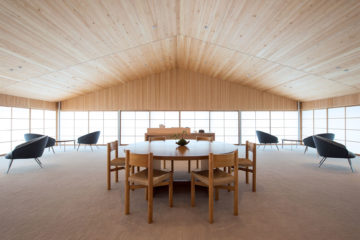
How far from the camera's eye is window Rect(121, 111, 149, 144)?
9.18 metres

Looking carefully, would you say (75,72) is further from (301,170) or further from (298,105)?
(298,105)

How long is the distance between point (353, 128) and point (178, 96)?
710cm

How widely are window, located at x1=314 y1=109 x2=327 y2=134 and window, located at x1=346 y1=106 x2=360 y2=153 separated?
3.21ft

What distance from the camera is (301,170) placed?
13.7 ft

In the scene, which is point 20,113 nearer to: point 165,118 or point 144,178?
point 165,118

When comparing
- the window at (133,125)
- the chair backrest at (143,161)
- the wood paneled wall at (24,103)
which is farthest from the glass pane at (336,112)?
the wood paneled wall at (24,103)

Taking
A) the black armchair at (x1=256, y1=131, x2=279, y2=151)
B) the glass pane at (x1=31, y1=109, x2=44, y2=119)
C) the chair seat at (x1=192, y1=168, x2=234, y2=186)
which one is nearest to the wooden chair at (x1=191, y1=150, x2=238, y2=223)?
the chair seat at (x1=192, y1=168, x2=234, y2=186)

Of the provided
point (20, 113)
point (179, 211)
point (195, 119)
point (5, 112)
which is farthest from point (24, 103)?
point (179, 211)

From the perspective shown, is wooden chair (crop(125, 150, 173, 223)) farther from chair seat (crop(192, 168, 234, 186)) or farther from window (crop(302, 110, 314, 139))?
window (crop(302, 110, 314, 139))

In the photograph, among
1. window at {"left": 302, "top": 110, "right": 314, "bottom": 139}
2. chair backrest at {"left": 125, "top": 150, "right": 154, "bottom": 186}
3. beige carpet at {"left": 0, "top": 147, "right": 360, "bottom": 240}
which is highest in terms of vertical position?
window at {"left": 302, "top": 110, "right": 314, "bottom": 139}

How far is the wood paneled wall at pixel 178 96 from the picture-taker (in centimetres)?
890

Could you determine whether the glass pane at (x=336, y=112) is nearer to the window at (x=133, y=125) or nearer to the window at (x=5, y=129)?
the window at (x=133, y=125)

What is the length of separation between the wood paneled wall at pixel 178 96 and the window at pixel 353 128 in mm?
2517

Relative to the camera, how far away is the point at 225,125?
9359 mm
